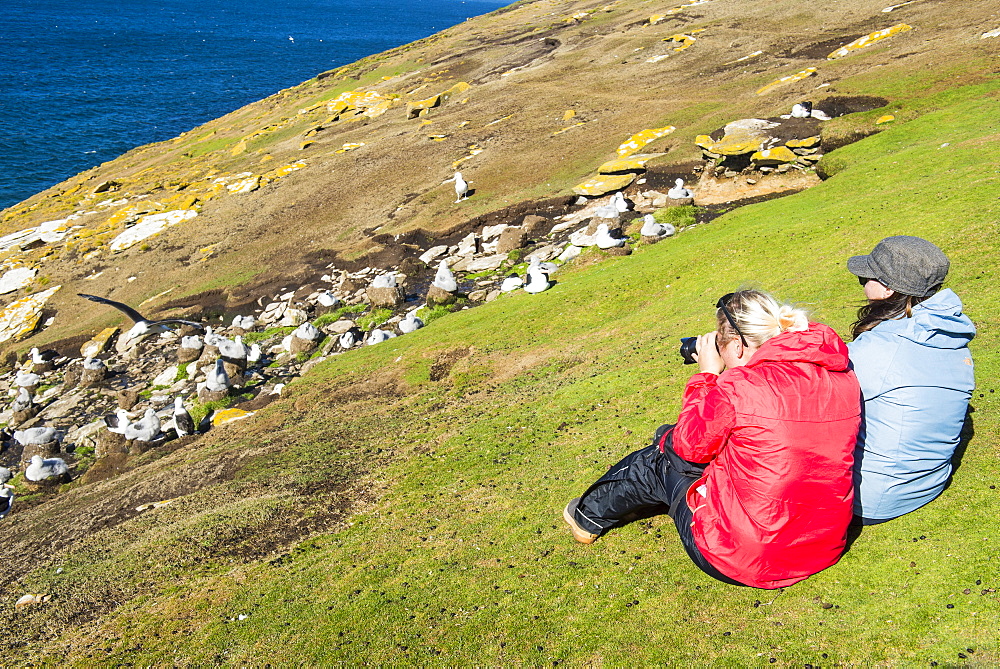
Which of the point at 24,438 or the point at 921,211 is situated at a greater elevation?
the point at 921,211

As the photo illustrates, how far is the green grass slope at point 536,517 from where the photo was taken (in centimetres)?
596

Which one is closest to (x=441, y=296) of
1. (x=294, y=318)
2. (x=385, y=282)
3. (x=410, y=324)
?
(x=410, y=324)

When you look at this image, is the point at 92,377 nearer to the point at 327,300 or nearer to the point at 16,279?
the point at 327,300

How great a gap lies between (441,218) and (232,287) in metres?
10.9

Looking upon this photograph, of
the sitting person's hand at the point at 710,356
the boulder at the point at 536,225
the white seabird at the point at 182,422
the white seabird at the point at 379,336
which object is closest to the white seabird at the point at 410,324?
the white seabird at the point at 379,336

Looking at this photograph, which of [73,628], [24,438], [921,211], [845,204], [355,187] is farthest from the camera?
[355,187]

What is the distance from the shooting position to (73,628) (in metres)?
8.85

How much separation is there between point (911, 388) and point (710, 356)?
1682 millimetres

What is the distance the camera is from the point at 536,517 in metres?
8.81

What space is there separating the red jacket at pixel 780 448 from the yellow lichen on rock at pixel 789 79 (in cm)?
3601

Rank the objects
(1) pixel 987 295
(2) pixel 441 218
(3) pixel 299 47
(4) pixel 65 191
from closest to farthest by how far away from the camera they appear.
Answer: (1) pixel 987 295
(2) pixel 441 218
(4) pixel 65 191
(3) pixel 299 47

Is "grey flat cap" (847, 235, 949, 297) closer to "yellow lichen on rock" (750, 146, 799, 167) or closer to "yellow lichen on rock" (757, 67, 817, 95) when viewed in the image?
"yellow lichen on rock" (750, 146, 799, 167)

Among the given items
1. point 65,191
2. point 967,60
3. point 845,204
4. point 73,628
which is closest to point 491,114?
point 967,60

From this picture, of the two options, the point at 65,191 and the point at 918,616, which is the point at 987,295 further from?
the point at 65,191
